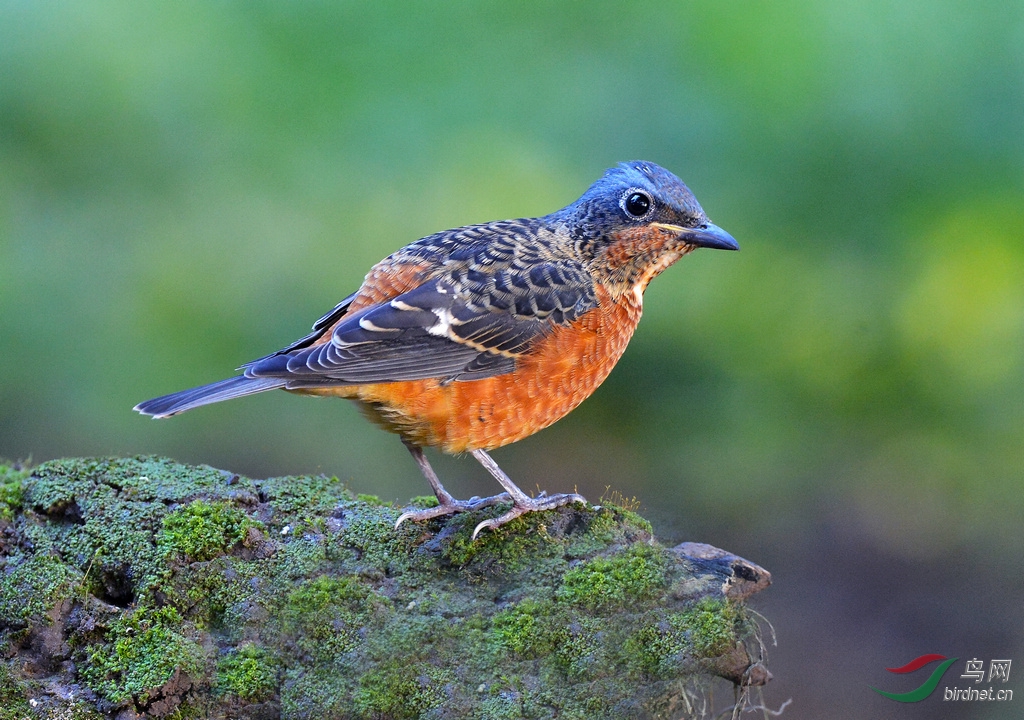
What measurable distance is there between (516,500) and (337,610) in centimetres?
93

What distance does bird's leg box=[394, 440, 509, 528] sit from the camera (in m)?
4.25

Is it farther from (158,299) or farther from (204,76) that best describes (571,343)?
(204,76)

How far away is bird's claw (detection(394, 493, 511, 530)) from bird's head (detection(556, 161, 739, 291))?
1.20m

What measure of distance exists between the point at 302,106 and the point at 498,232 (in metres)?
2.98

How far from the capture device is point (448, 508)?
434 cm

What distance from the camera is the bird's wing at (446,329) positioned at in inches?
159

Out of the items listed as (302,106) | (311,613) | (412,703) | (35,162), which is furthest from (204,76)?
(412,703)

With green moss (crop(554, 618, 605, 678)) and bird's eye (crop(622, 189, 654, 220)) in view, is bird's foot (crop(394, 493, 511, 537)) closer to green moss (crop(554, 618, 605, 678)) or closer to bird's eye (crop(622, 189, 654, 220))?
green moss (crop(554, 618, 605, 678))

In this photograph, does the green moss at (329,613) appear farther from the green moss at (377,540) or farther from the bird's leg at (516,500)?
the bird's leg at (516,500)

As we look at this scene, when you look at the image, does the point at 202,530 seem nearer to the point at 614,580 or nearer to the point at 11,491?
the point at 11,491

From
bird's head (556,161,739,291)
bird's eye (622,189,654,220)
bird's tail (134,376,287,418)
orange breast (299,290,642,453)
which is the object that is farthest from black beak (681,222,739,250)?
bird's tail (134,376,287,418)

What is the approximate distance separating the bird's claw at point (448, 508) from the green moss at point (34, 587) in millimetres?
1357

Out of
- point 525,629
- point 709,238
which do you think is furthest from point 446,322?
point 525,629

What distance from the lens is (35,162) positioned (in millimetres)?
6891
